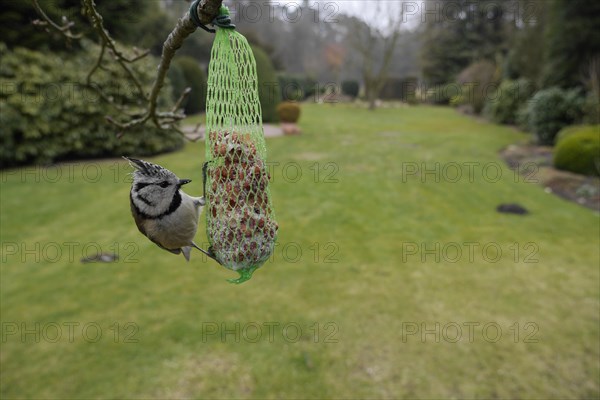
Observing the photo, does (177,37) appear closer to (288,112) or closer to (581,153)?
(581,153)

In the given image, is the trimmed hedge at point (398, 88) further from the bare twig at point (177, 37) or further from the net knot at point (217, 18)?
the net knot at point (217, 18)

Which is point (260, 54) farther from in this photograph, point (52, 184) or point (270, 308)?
point (270, 308)

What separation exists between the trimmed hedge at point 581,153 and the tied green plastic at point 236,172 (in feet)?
29.2

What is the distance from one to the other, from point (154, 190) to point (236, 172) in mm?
353

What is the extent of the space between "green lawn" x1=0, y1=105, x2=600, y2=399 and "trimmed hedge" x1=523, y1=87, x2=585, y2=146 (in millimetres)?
5099

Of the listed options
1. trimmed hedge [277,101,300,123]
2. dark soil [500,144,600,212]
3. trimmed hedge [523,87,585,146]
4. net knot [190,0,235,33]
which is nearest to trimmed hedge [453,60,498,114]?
trimmed hedge [523,87,585,146]

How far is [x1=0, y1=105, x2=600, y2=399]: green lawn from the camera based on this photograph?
11.2 ft

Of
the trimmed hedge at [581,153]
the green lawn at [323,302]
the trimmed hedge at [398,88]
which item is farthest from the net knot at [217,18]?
the trimmed hedge at [398,88]

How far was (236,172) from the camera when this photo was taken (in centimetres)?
177

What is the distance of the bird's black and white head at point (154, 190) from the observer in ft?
5.00

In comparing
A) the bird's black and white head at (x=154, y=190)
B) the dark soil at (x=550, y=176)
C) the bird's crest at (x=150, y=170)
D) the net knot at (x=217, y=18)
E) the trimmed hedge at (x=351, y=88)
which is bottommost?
the dark soil at (x=550, y=176)

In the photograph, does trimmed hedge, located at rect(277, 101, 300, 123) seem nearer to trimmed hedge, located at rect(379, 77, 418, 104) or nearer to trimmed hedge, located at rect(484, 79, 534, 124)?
trimmed hedge, located at rect(484, 79, 534, 124)

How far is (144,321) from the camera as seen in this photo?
162 inches

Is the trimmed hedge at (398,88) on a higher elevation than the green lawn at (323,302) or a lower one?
higher
